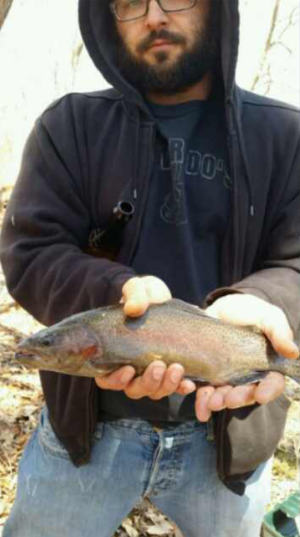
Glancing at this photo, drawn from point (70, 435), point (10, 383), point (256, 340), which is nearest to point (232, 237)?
point (256, 340)

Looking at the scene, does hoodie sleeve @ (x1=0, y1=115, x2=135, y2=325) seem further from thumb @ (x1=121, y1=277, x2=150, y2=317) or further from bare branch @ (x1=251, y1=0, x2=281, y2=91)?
bare branch @ (x1=251, y1=0, x2=281, y2=91)

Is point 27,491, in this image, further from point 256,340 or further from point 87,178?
point 87,178

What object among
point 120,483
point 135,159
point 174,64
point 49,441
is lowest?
point 120,483

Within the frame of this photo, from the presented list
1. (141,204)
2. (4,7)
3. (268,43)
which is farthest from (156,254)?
(268,43)

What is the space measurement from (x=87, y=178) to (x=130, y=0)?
934mm

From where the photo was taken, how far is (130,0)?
2842mm

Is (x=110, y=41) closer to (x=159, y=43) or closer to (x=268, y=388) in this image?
(x=159, y=43)

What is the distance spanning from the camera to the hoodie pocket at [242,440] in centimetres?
258

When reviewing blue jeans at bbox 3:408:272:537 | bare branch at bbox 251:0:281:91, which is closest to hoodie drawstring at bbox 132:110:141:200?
blue jeans at bbox 3:408:272:537

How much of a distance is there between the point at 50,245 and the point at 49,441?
36.6 inches

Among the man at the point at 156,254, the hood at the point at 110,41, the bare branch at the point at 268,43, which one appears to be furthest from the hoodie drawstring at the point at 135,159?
the bare branch at the point at 268,43

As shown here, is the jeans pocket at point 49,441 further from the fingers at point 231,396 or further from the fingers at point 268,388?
the fingers at point 268,388

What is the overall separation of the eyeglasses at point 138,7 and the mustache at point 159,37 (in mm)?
100

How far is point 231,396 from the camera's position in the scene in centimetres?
222
